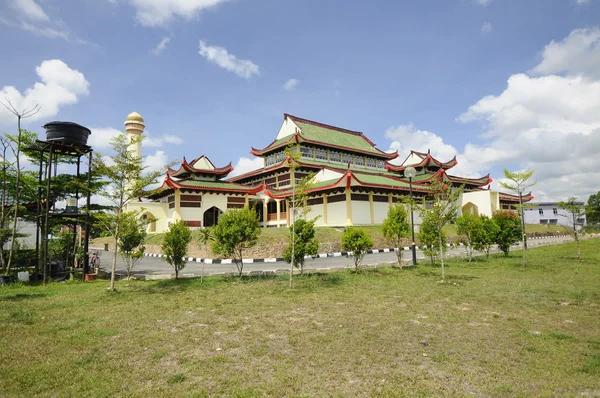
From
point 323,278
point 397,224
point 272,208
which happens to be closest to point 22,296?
point 323,278

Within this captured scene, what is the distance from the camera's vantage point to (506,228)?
736 inches

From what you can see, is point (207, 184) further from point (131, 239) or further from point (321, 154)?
point (131, 239)

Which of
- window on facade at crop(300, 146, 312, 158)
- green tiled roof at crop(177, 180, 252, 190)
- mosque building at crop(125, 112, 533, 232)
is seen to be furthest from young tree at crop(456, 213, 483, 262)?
green tiled roof at crop(177, 180, 252, 190)

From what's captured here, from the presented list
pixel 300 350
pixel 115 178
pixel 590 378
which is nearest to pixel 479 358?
pixel 590 378

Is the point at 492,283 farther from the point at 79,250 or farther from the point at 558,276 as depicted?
the point at 79,250

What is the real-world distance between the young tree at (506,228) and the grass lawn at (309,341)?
281 inches

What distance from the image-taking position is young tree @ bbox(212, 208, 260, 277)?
13.2m

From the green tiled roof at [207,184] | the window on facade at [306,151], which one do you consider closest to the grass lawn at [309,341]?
the green tiled roof at [207,184]

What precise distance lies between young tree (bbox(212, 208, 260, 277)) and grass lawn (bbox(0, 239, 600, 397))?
218 cm

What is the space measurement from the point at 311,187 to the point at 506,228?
46.6 feet

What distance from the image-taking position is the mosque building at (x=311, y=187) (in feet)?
96.7

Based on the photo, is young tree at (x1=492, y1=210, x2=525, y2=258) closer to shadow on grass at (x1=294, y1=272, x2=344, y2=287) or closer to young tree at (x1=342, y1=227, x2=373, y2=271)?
young tree at (x1=342, y1=227, x2=373, y2=271)

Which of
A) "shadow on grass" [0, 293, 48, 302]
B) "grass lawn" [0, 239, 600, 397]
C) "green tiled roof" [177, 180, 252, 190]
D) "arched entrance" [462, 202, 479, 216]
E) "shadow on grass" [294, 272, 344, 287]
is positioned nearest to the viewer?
"grass lawn" [0, 239, 600, 397]

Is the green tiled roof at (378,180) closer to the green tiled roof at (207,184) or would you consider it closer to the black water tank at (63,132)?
the green tiled roof at (207,184)
